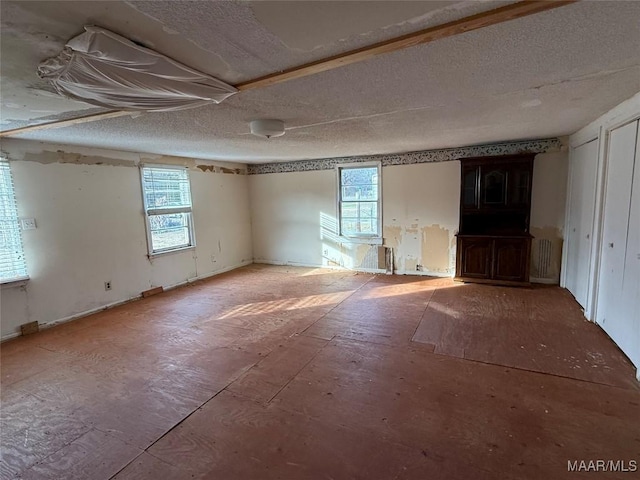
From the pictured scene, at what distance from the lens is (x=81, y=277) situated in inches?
163

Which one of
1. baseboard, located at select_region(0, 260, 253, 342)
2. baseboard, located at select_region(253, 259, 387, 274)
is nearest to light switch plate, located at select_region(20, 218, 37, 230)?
baseboard, located at select_region(0, 260, 253, 342)

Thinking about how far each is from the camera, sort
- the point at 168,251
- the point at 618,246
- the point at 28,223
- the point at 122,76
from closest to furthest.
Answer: the point at 122,76 → the point at 618,246 → the point at 28,223 → the point at 168,251

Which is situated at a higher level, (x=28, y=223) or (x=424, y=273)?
(x=28, y=223)

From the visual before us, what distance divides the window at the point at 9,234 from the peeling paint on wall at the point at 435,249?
5568 mm

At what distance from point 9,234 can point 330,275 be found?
174 inches

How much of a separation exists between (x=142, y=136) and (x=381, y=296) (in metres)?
3.63

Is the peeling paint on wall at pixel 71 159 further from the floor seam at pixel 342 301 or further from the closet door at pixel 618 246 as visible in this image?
the closet door at pixel 618 246

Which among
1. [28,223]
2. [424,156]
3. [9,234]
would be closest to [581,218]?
[424,156]

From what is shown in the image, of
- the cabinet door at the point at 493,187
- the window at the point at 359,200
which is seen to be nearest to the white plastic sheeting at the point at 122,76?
the window at the point at 359,200

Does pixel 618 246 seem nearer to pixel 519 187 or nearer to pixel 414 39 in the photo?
pixel 519 187

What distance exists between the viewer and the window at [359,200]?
234 inches

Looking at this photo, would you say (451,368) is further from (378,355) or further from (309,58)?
(309,58)

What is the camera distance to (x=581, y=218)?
158 inches

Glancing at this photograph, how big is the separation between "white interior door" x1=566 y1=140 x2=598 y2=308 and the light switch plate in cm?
627
